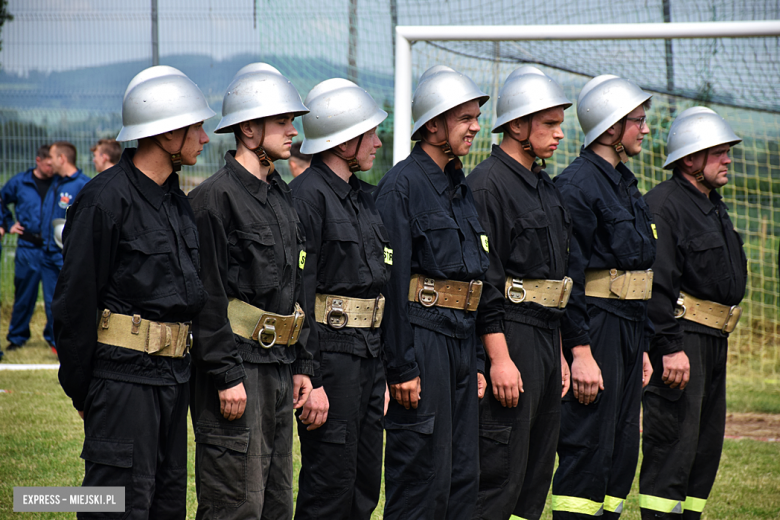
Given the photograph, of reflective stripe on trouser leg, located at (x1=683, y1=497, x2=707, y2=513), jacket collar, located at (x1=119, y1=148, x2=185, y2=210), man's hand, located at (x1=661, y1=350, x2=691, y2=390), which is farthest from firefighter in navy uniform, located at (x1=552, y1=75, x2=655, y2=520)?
jacket collar, located at (x1=119, y1=148, x2=185, y2=210)

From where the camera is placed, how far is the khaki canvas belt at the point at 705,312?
5312 millimetres

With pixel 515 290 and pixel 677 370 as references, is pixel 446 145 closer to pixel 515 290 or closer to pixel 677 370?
pixel 515 290

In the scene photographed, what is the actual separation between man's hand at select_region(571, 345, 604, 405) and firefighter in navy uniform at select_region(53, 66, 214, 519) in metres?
2.23

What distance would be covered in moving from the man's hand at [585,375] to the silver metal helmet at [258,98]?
2.07m

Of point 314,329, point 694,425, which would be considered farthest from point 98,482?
point 694,425

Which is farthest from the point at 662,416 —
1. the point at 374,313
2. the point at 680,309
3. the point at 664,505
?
the point at 374,313

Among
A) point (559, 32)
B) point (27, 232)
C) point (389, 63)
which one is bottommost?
point (27, 232)

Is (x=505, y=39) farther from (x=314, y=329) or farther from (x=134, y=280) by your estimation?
(x=134, y=280)

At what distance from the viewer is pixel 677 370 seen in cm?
518

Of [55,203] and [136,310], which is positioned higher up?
[55,203]

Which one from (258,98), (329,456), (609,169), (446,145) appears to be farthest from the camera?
(609,169)

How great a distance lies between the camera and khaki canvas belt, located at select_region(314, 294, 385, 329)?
3.94m

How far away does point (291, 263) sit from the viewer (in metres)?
3.72

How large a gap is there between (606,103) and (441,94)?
128 centimetres
